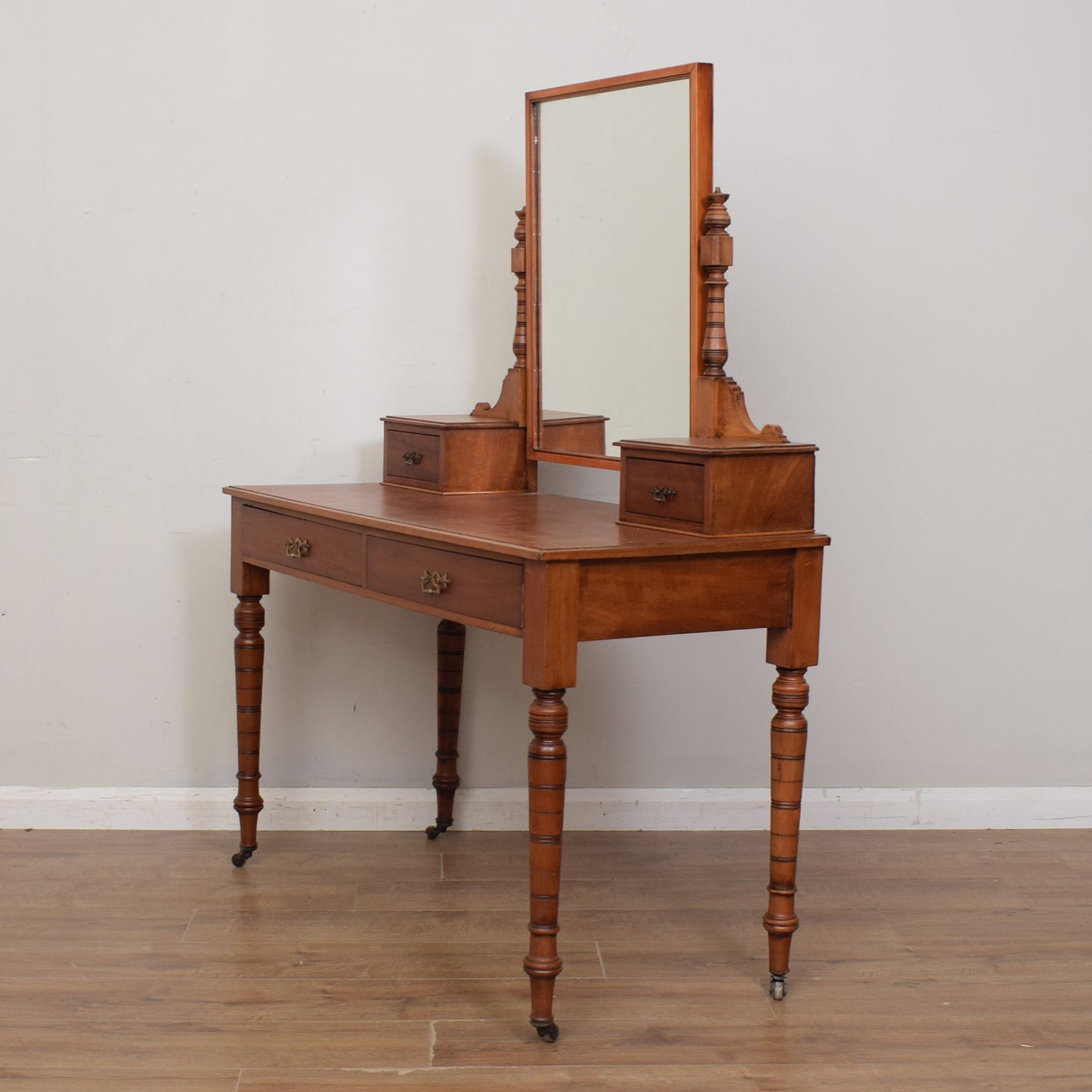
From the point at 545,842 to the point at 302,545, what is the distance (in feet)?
3.10

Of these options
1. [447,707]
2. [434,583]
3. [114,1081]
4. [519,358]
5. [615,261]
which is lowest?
[114,1081]

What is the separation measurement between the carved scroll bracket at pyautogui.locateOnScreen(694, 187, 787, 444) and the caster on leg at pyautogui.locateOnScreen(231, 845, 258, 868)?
1.48 metres

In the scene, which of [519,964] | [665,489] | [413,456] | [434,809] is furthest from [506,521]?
[434,809]

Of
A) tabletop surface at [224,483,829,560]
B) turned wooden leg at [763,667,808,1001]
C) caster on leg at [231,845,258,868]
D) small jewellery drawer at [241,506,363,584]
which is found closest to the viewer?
tabletop surface at [224,483,829,560]

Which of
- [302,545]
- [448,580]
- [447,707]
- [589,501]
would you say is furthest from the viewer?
[447,707]

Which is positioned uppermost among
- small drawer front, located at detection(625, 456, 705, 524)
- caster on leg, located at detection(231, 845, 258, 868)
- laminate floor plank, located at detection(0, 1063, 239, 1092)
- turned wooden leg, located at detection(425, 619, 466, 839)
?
small drawer front, located at detection(625, 456, 705, 524)

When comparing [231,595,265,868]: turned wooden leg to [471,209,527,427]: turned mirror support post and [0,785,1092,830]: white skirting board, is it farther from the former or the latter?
[471,209,527,427]: turned mirror support post

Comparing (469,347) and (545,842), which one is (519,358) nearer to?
(469,347)

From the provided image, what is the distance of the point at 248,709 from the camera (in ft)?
11.0

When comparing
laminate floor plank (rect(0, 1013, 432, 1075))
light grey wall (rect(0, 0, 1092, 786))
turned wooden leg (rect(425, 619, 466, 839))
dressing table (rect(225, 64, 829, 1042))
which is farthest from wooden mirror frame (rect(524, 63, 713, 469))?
laminate floor plank (rect(0, 1013, 432, 1075))

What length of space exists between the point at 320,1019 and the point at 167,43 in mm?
2314

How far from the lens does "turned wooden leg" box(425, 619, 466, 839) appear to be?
3.55 meters

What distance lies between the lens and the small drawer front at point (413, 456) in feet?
10.6

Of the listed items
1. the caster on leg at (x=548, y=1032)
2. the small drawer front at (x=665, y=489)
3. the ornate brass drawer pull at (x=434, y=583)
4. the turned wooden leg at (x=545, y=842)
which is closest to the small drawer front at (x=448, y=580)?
the ornate brass drawer pull at (x=434, y=583)
